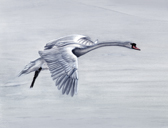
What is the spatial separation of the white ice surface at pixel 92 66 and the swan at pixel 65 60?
255 millimetres

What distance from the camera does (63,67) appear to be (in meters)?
2.69

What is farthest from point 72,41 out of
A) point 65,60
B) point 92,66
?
point 92,66

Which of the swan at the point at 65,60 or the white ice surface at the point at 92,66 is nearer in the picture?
the swan at the point at 65,60

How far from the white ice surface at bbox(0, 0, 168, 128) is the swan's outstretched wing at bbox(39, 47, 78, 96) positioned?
453 millimetres

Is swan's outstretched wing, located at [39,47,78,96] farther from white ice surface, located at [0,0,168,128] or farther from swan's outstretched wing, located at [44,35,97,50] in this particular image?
white ice surface, located at [0,0,168,128]

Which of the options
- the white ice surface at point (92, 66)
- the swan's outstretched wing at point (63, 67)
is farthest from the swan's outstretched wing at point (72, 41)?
the white ice surface at point (92, 66)

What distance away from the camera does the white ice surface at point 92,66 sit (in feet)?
10.4

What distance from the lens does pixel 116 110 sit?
127 inches

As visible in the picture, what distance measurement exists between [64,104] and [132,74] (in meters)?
0.58

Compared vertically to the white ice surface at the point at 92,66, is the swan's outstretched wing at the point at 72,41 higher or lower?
higher

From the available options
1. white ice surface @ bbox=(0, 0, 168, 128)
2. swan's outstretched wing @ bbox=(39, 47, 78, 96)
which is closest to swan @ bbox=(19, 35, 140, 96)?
swan's outstretched wing @ bbox=(39, 47, 78, 96)

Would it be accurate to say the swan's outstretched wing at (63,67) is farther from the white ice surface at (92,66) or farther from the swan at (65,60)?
the white ice surface at (92,66)

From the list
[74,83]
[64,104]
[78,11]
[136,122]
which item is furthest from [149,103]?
[78,11]

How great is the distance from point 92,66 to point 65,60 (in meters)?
0.98
